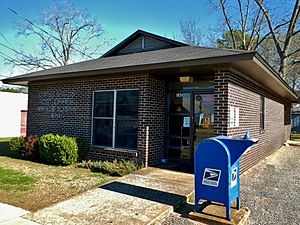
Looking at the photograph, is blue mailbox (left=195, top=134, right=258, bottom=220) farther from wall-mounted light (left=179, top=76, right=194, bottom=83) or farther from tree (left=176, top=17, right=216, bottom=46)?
tree (left=176, top=17, right=216, bottom=46)

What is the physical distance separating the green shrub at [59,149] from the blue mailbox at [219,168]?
493 cm

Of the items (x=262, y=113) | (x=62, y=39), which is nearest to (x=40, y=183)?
(x=262, y=113)

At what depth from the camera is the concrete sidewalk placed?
383cm

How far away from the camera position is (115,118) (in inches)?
313

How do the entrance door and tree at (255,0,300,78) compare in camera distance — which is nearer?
the entrance door

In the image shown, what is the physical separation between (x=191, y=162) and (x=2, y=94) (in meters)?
18.3

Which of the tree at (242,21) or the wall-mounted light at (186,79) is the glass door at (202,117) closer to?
the wall-mounted light at (186,79)

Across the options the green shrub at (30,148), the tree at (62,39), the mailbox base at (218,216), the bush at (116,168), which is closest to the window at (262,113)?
the bush at (116,168)

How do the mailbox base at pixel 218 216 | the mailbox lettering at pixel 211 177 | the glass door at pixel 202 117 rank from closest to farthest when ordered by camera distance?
1. the mailbox base at pixel 218 216
2. the mailbox lettering at pixel 211 177
3. the glass door at pixel 202 117

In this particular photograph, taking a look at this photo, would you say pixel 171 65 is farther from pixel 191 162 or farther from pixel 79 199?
pixel 79 199

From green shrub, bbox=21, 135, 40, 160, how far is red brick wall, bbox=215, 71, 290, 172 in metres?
6.20

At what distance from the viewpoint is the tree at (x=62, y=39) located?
2967 cm

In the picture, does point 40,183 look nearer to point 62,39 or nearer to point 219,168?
point 219,168

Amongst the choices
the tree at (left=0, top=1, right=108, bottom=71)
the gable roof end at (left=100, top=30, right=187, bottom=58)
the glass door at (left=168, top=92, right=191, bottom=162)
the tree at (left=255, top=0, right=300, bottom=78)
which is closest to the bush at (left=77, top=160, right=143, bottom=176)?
the glass door at (left=168, top=92, right=191, bottom=162)
